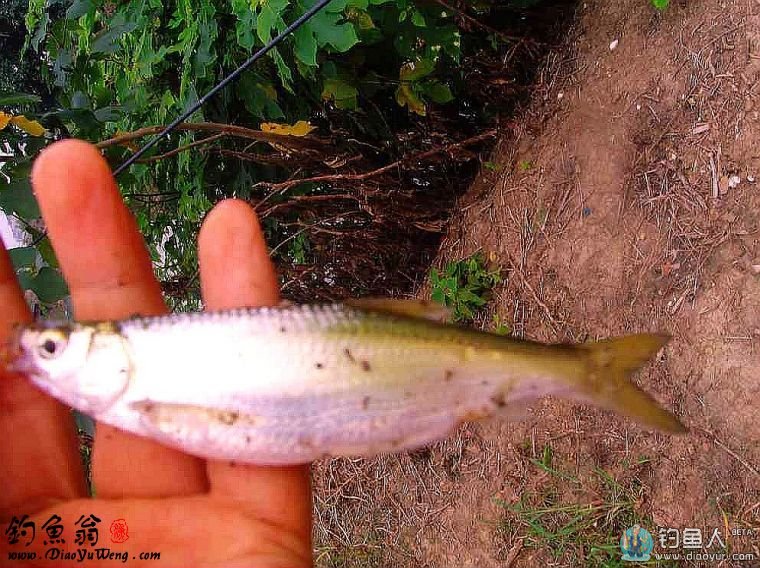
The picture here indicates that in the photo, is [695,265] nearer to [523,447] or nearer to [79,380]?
[523,447]

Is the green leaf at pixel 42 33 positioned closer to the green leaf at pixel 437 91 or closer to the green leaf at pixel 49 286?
the green leaf at pixel 49 286

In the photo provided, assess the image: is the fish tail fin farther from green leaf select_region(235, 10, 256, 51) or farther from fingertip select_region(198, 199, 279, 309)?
green leaf select_region(235, 10, 256, 51)

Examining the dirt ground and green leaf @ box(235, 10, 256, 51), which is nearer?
green leaf @ box(235, 10, 256, 51)

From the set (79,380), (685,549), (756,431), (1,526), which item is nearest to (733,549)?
(685,549)

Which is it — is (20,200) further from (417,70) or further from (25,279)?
(417,70)

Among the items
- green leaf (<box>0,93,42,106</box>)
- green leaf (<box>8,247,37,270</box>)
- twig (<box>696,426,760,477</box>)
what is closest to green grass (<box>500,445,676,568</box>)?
twig (<box>696,426,760,477</box>)
